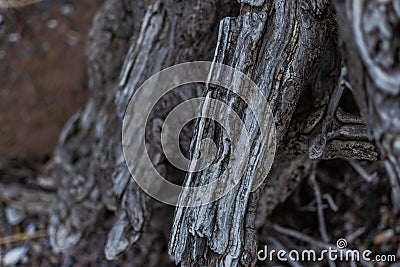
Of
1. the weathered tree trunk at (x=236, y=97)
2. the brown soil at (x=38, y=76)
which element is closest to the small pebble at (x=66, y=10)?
the brown soil at (x=38, y=76)

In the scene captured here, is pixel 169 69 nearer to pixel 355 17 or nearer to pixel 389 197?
pixel 355 17

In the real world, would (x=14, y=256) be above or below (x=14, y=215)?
below

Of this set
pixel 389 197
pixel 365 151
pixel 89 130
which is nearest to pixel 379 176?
pixel 389 197

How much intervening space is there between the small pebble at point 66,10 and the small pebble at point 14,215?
91 cm

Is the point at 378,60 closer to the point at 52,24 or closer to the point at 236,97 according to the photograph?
the point at 236,97

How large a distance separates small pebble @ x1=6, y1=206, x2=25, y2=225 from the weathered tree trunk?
1.20 feet

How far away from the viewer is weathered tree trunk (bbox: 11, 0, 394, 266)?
0.72 meters

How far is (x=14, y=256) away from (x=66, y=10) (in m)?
1.11

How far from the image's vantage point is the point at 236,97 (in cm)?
98

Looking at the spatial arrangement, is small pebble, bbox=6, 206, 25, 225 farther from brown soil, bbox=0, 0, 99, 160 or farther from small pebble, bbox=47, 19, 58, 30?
small pebble, bbox=47, 19, 58, 30

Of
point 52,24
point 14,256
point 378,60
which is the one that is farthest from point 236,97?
point 52,24

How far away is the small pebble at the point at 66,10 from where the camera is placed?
2.16m

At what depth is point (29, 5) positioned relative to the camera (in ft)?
6.89

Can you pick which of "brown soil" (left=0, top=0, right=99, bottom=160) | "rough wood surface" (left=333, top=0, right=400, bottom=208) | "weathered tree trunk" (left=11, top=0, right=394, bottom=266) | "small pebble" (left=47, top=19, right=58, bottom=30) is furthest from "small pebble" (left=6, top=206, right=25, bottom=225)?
"rough wood surface" (left=333, top=0, right=400, bottom=208)
